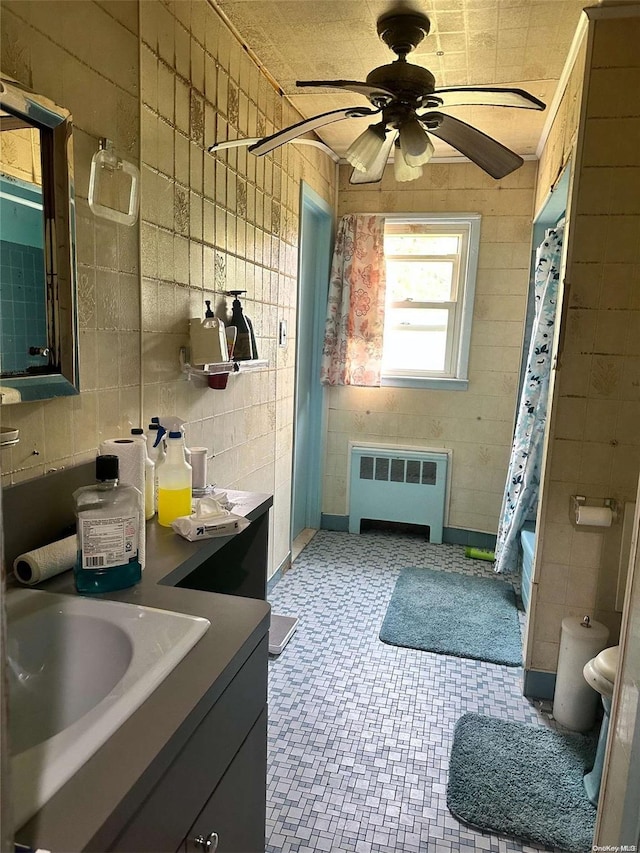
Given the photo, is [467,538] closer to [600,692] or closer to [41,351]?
[600,692]

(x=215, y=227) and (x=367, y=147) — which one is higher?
(x=367, y=147)

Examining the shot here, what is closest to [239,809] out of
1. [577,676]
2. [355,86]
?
[577,676]

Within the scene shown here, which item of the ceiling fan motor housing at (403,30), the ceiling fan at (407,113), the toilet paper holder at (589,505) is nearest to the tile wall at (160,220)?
the ceiling fan at (407,113)

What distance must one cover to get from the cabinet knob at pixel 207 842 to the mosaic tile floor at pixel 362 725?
76cm

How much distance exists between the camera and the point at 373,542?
3.73 m

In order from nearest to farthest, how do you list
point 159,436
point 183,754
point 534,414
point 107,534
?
1. point 183,754
2. point 107,534
3. point 159,436
4. point 534,414

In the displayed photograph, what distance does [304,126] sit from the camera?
5.20 ft

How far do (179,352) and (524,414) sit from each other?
69.2 inches

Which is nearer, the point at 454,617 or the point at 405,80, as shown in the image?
the point at 405,80

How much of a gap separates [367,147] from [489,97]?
40 centimetres

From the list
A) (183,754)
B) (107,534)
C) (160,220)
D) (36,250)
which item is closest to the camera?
(183,754)

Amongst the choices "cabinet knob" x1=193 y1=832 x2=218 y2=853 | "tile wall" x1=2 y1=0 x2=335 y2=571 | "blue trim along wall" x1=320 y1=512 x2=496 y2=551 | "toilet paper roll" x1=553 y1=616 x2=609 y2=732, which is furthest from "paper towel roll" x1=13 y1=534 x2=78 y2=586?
"blue trim along wall" x1=320 y1=512 x2=496 y2=551

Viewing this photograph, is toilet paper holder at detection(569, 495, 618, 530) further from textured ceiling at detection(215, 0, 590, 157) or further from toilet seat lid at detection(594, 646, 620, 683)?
textured ceiling at detection(215, 0, 590, 157)

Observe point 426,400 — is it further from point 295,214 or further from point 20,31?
point 20,31
